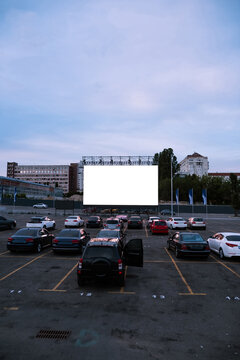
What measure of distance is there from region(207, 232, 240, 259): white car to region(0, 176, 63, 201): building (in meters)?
67.1

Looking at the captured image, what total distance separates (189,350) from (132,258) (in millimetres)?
4517

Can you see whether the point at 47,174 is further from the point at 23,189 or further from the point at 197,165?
the point at 197,165

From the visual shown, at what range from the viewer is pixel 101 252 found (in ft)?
28.2

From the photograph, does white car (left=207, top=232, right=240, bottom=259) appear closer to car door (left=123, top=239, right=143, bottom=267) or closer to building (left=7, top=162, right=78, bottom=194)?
car door (left=123, top=239, right=143, bottom=267)

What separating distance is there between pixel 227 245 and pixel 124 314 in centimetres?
789

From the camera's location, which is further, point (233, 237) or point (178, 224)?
point (178, 224)

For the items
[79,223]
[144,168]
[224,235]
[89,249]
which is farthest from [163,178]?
[89,249]

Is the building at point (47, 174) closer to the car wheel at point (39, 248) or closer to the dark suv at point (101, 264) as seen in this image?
the car wheel at point (39, 248)

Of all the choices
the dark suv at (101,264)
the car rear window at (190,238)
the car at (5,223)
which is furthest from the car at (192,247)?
the car at (5,223)

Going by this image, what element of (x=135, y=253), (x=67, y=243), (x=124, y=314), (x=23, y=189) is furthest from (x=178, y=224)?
(x=23, y=189)

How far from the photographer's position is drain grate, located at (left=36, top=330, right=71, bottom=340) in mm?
5434

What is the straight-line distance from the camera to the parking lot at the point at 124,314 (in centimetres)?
503

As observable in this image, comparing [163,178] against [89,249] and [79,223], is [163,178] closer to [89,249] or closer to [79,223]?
[79,223]

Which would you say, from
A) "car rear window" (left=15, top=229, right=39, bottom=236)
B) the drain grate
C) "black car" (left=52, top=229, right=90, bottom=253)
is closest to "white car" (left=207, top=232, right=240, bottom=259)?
"black car" (left=52, top=229, right=90, bottom=253)
